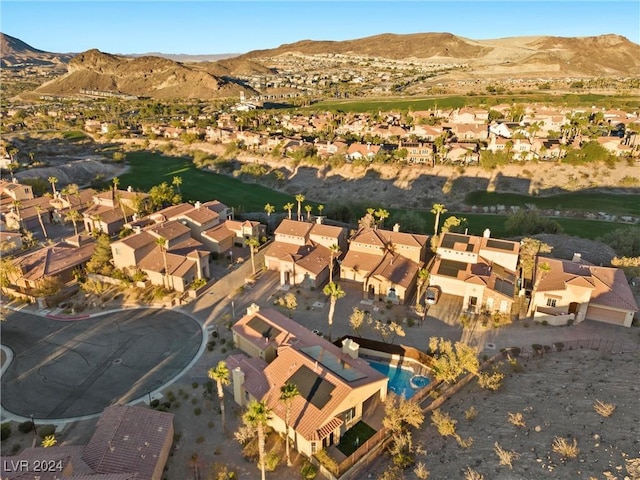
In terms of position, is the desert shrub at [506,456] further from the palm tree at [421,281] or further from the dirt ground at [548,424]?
the palm tree at [421,281]

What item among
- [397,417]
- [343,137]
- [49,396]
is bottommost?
[49,396]

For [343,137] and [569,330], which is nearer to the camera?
[569,330]

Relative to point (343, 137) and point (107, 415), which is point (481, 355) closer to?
point (107, 415)

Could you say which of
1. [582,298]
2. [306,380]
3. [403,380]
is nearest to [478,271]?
[582,298]

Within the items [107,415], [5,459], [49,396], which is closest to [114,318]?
[49,396]

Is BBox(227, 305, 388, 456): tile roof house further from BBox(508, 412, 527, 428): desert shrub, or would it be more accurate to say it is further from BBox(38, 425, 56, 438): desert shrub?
BBox(38, 425, 56, 438): desert shrub

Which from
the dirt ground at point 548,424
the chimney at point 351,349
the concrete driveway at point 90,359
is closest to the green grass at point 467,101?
the concrete driveway at point 90,359

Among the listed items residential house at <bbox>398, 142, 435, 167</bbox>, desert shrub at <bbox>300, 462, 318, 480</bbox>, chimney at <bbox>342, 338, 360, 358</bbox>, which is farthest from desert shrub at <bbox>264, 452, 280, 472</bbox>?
residential house at <bbox>398, 142, 435, 167</bbox>
